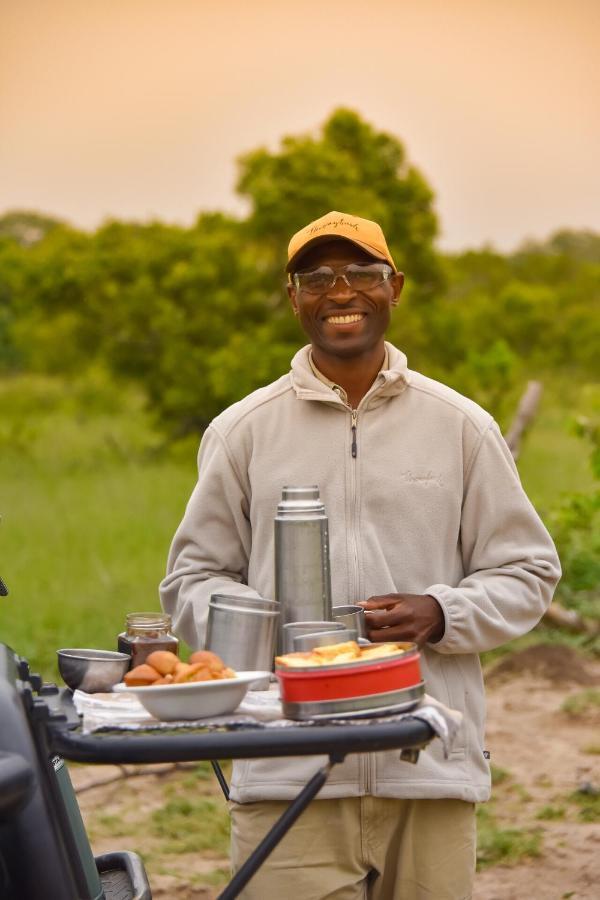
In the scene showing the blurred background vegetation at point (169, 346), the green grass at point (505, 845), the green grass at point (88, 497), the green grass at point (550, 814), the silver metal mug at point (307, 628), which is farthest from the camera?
the blurred background vegetation at point (169, 346)

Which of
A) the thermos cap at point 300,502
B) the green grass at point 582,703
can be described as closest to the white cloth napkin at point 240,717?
the thermos cap at point 300,502

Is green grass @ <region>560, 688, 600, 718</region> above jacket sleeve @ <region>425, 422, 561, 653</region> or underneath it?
underneath

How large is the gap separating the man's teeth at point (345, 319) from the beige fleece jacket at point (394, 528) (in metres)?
0.12

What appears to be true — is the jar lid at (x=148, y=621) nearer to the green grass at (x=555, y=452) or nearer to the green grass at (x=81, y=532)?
the green grass at (x=81, y=532)

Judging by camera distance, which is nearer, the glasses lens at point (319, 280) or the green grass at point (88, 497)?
the glasses lens at point (319, 280)

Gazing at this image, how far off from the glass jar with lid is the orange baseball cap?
74 cm

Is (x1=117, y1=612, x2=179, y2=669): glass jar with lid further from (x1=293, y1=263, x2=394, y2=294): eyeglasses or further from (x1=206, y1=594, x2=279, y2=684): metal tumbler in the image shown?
(x1=293, y1=263, x2=394, y2=294): eyeglasses

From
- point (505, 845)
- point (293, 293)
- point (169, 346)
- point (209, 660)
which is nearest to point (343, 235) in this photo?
point (293, 293)

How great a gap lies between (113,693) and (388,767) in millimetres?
625

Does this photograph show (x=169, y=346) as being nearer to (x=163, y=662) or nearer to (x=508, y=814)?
(x=508, y=814)

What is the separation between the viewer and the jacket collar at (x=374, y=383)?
2.75 metres

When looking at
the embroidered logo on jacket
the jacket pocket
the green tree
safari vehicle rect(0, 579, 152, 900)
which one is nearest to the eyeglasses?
the embroidered logo on jacket

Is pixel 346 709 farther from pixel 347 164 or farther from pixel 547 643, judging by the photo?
pixel 347 164

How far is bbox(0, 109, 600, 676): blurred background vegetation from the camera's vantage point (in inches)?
429
